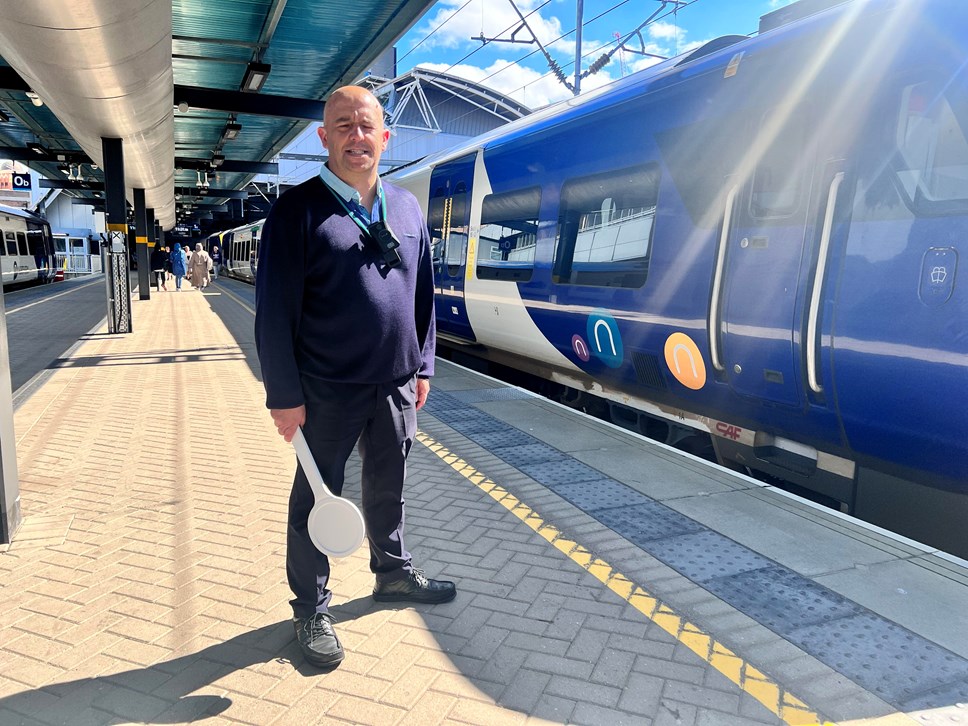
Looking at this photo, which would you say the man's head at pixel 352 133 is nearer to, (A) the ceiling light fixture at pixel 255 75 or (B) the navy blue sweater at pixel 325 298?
(B) the navy blue sweater at pixel 325 298

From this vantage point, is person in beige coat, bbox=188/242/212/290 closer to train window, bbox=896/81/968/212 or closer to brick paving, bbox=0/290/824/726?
brick paving, bbox=0/290/824/726

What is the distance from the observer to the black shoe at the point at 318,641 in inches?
96.5

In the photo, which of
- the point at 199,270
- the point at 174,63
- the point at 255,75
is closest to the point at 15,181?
the point at 199,270

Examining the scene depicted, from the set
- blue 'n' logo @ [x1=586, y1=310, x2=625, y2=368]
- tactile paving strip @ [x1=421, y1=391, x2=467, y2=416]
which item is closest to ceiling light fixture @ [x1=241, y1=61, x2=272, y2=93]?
tactile paving strip @ [x1=421, y1=391, x2=467, y2=416]

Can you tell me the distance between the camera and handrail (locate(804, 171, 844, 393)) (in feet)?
11.7

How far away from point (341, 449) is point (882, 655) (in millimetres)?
2164

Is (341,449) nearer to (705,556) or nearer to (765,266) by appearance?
(705,556)

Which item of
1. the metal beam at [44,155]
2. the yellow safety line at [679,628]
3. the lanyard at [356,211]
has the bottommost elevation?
the yellow safety line at [679,628]

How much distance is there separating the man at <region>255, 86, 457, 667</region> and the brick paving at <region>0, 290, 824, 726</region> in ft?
0.84

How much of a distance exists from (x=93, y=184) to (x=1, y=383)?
91.7 feet

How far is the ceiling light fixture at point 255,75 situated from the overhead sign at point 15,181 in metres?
23.6

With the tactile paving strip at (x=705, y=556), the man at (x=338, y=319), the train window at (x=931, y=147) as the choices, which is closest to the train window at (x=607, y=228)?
the train window at (x=931, y=147)

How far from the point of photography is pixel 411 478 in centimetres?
454

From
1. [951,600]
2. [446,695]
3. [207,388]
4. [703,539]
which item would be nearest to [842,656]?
[951,600]
